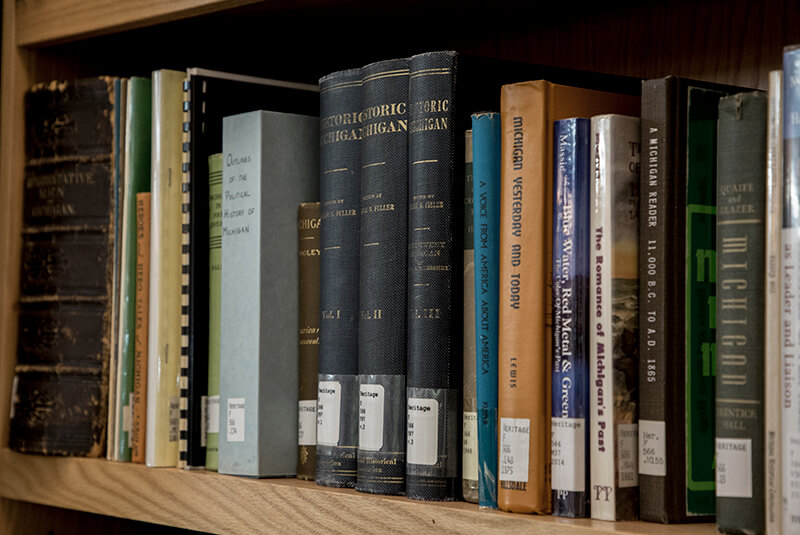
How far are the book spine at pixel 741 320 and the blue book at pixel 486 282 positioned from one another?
0.56 feet

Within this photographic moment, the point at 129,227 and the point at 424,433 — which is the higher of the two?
the point at 129,227

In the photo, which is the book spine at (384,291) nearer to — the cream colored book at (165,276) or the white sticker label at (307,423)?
the white sticker label at (307,423)

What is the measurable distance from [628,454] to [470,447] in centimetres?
13

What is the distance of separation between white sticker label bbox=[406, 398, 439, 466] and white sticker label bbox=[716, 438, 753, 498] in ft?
0.74

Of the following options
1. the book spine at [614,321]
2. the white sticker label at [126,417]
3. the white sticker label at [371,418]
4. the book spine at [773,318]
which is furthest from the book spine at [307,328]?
the book spine at [773,318]

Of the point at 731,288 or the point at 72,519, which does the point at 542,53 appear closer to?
the point at 731,288

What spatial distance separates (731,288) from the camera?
63 cm

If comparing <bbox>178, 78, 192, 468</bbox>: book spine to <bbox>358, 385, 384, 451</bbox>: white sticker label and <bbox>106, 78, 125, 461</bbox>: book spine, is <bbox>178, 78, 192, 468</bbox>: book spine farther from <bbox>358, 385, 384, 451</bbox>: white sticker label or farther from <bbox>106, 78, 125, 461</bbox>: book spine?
<bbox>358, 385, 384, 451</bbox>: white sticker label

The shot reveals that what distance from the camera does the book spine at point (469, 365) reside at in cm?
77

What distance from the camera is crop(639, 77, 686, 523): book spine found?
671 mm

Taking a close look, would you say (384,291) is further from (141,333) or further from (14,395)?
(14,395)

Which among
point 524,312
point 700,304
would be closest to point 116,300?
point 524,312

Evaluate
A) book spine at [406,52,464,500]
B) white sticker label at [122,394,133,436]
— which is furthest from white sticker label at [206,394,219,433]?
book spine at [406,52,464,500]

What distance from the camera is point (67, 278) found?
109 centimetres
